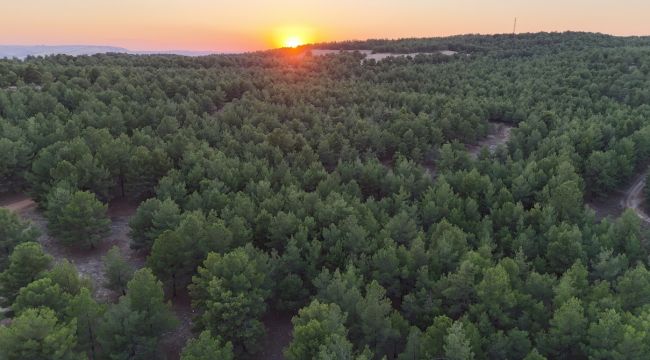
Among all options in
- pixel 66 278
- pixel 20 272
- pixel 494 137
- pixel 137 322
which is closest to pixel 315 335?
pixel 137 322

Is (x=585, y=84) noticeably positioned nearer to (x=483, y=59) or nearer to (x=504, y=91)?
(x=504, y=91)

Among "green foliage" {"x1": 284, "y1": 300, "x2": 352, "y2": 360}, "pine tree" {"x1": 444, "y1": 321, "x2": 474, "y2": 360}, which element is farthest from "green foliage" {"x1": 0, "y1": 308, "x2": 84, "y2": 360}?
"pine tree" {"x1": 444, "y1": 321, "x2": 474, "y2": 360}

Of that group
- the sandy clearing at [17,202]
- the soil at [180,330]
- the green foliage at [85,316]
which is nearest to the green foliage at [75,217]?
the sandy clearing at [17,202]

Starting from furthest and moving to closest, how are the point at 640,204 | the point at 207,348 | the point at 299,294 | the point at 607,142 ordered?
the point at 607,142 → the point at 640,204 → the point at 299,294 → the point at 207,348

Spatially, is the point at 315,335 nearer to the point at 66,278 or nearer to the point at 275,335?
the point at 275,335

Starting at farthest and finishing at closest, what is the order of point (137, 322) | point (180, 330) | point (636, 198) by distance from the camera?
1. point (636, 198)
2. point (180, 330)
3. point (137, 322)

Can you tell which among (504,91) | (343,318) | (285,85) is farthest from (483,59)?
(343,318)

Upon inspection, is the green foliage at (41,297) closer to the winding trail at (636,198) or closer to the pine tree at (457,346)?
the pine tree at (457,346)
